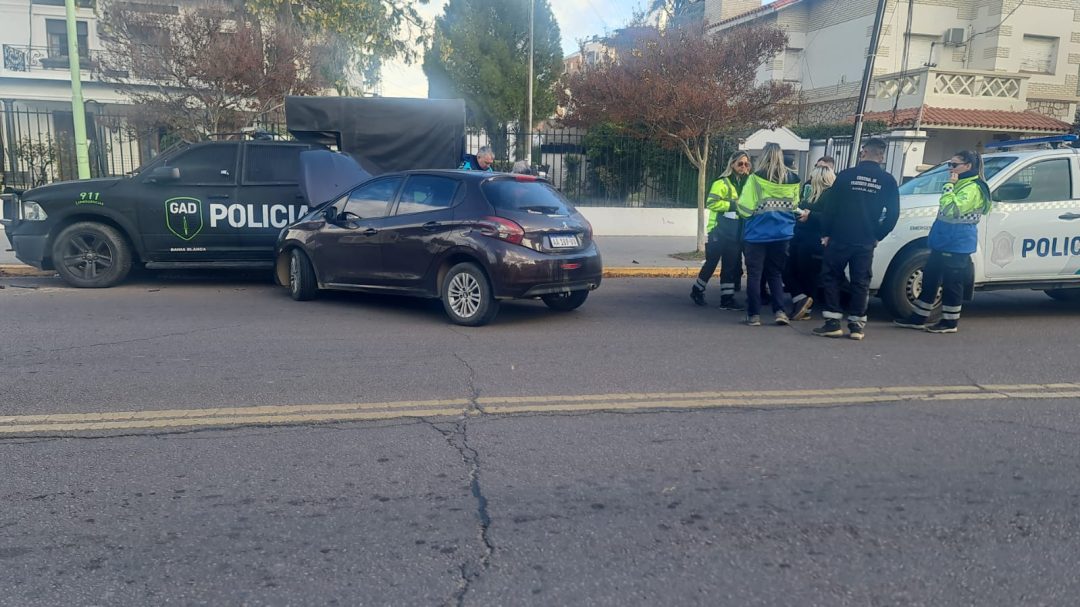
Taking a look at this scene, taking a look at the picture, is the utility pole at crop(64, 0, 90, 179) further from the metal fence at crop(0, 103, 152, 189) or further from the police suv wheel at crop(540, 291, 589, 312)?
the police suv wheel at crop(540, 291, 589, 312)

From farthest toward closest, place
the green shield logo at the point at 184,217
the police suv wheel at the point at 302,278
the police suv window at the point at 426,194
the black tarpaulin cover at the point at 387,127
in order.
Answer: the black tarpaulin cover at the point at 387,127, the green shield logo at the point at 184,217, the police suv wheel at the point at 302,278, the police suv window at the point at 426,194

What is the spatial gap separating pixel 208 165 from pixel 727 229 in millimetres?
6447

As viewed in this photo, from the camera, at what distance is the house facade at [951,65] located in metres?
24.0

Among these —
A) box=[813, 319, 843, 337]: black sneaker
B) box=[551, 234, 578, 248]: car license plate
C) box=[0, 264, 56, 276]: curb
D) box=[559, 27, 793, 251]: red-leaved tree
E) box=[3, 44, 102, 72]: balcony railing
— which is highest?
box=[3, 44, 102, 72]: balcony railing

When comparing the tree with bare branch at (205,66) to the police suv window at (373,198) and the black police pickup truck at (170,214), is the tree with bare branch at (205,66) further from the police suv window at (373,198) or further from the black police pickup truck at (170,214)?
the police suv window at (373,198)

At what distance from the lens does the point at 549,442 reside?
4715 mm

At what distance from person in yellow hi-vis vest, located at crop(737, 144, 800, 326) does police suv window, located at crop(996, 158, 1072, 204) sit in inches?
91.8

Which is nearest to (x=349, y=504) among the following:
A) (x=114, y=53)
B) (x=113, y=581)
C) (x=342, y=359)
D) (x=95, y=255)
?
(x=113, y=581)

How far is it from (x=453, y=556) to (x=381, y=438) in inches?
59.1

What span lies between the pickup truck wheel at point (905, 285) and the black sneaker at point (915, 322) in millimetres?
46

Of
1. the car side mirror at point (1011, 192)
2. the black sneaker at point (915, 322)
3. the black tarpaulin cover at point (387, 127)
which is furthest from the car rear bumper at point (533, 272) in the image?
the black tarpaulin cover at point (387, 127)

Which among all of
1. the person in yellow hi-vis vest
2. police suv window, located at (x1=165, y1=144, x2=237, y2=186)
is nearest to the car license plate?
the person in yellow hi-vis vest

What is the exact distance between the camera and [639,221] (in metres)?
17.2

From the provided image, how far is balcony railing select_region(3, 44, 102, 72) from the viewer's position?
2884 centimetres
